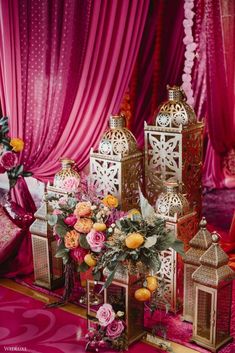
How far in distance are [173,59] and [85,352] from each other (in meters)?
3.09

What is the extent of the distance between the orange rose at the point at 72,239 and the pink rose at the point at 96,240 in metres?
0.10

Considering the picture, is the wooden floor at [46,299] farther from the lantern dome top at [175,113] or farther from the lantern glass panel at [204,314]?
the lantern dome top at [175,113]

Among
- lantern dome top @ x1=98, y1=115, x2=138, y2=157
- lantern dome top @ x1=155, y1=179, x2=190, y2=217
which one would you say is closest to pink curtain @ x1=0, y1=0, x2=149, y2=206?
lantern dome top @ x1=98, y1=115, x2=138, y2=157

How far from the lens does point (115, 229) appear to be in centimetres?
272

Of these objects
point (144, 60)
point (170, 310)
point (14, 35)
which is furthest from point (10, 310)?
point (144, 60)

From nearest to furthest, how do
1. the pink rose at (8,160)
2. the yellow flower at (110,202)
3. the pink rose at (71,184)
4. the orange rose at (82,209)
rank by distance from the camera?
the orange rose at (82,209), the yellow flower at (110,202), the pink rose at (71,184), the pink rose at (8,160)

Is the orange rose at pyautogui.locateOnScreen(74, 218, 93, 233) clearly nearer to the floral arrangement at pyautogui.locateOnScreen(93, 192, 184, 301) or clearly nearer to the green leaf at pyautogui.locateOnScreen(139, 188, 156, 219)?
the floral arrangement at pyautogui.locateOnScreen(93, 192, 184, 301)

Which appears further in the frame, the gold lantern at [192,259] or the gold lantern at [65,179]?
the gold lantern at [65,179]

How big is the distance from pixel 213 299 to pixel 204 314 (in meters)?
Result: 0.13

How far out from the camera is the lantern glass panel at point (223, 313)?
106 inches

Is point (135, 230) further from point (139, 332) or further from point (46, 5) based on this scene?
point (46, 5)

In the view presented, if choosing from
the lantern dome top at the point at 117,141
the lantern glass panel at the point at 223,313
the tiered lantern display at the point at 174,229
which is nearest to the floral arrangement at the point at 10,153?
the lantern dome top at the point at 117,141

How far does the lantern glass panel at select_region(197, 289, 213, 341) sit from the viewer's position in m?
2.75

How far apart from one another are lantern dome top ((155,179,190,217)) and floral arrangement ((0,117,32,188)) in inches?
39.3
